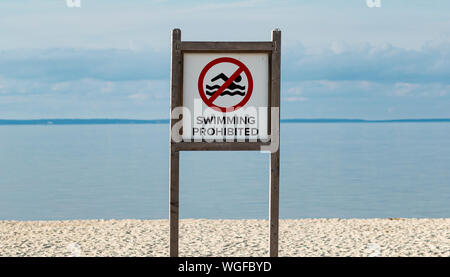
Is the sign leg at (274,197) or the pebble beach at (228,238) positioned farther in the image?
the pebble beach at (228,238)

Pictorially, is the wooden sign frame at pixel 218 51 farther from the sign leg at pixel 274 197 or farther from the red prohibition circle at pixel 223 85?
Result: the red prohibition circle at pixel 223 85

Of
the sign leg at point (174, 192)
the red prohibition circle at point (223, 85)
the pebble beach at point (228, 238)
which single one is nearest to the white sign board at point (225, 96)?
the red prohibition circle at point (223, 85)

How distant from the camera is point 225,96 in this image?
266 inches

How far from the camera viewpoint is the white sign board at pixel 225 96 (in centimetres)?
676

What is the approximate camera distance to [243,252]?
8.83m

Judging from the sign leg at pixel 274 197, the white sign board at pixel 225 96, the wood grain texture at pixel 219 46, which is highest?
the wood grain texture at pixel 219 46

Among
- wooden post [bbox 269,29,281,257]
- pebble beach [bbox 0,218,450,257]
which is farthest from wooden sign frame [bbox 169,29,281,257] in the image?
pebble beach [bbox 0,218,450,257]

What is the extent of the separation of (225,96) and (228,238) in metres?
3.81

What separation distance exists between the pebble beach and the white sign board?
2.53 metres

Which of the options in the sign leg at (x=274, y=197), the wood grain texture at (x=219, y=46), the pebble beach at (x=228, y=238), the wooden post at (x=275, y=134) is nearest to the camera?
the wood grain texture at (x=219, y=46)

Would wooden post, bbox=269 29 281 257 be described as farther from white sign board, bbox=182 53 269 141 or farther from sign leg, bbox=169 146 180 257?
sign leg, bbox=169 146 180 257

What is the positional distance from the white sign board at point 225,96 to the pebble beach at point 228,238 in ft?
8.30
